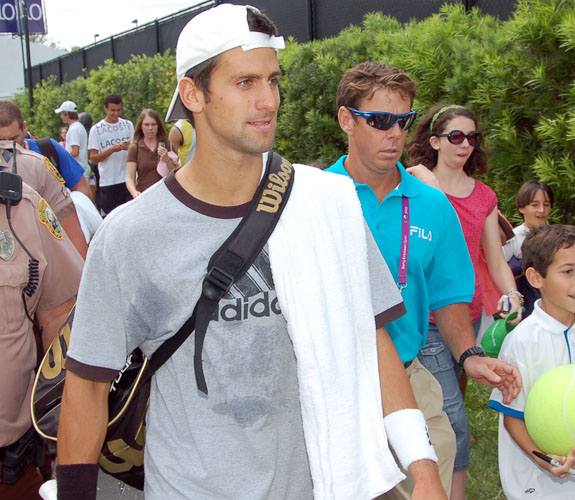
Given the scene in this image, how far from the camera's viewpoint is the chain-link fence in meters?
11.0

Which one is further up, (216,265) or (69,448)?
(216,265)

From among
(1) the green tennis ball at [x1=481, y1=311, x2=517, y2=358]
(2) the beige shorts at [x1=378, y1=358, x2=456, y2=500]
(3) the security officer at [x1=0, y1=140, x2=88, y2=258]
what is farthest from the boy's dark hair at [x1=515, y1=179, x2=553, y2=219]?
(3) the security officer at [x1=0, y1=140, x2=88, y2=258]

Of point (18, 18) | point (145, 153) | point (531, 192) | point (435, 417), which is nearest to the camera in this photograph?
point (435, 417)

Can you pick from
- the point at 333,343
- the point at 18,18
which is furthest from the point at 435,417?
the point at 18,18

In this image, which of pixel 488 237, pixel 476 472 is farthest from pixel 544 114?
pixel 476 472

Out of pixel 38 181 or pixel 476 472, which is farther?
pixel 476 472

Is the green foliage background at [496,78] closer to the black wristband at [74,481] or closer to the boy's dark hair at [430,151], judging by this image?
the boy's dark hair at [430,151]

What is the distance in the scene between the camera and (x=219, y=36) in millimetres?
2115

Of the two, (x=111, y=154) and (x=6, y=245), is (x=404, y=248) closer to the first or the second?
(x=6, y=245)

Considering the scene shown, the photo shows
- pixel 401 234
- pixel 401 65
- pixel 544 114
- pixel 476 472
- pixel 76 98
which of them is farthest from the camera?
pixel 76 98

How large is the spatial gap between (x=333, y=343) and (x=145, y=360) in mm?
548

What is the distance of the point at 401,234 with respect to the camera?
3316 mm

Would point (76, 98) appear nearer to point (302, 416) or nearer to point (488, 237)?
point (488, 237)

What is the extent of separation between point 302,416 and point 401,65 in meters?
6.32
